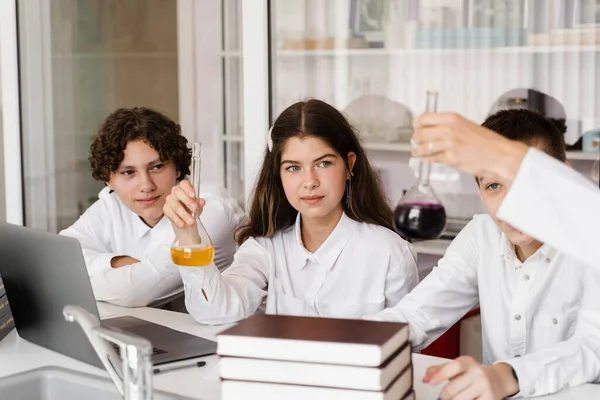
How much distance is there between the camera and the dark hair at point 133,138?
8.75 ft

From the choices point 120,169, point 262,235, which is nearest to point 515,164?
point 262,235

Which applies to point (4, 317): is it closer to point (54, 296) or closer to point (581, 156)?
point (54, 296)

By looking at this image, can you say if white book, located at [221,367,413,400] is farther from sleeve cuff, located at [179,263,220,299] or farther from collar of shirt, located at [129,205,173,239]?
collar of shirt, located at [129,205,173,239]

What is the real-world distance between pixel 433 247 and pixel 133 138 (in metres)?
1.22

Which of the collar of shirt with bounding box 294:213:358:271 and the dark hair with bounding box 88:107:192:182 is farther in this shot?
the dark hair with bounding box 88:107:192:182

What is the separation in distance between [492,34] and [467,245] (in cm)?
127

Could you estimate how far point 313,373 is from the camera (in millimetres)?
1285

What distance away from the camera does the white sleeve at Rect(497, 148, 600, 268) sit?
1217 millimetres

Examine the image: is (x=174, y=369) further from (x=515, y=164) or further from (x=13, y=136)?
(x=13, y=136)

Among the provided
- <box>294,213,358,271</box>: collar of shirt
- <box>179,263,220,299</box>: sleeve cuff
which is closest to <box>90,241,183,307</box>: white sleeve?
<box>179,263,220,299</box>: sleeve cuff

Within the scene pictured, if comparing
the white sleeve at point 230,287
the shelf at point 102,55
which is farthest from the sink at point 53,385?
the shelf at point 102,55

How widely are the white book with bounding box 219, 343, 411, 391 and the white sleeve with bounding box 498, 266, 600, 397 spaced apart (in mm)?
316

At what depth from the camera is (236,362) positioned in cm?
133

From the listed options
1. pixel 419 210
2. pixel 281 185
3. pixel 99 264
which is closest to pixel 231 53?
pixel 281 185
